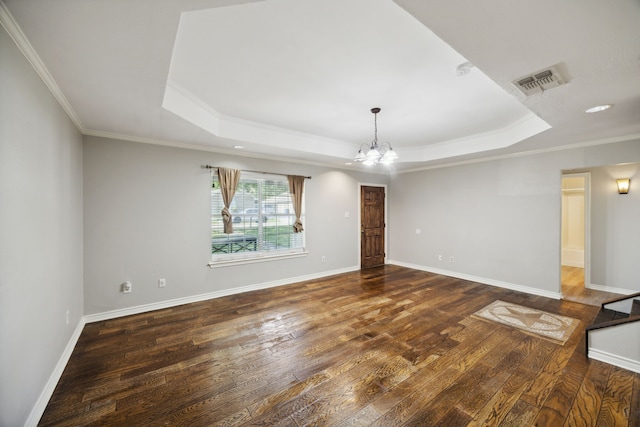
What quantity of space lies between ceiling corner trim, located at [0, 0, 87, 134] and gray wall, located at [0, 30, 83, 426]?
0.04 m

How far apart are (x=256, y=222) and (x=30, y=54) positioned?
3.34m

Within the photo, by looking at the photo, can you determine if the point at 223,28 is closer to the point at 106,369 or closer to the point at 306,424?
the point at 306,424

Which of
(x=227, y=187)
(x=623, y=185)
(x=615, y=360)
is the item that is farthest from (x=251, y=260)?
(x=623, y=185)

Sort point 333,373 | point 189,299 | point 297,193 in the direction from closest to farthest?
point 333,373 → point 189,299 → point 297,193

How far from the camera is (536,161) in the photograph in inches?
172

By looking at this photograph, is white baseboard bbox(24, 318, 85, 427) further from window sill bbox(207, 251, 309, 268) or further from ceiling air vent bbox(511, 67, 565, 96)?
ceiling air vent bbox(511, 67, 565, 96)

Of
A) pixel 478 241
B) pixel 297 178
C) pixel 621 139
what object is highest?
pixel 621 139

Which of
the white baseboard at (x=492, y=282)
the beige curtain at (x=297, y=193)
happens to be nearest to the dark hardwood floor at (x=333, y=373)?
the white baseboard at (x=492, y=282)

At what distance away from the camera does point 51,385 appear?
2.02 m

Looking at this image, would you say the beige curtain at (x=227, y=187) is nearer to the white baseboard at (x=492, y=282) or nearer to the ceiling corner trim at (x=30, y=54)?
the ceiling corner trim at (x=30, y=54)

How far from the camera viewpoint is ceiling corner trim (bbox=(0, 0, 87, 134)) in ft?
4.40

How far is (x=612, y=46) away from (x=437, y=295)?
3611mm

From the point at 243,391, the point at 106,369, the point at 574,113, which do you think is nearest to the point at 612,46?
the point at 574,113

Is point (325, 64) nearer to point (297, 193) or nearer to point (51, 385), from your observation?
point (297, 193)
